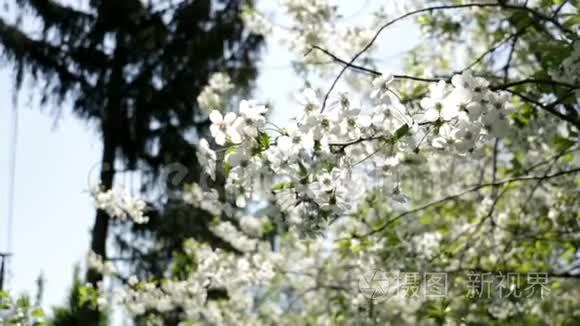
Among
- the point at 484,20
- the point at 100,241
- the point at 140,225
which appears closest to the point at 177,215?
the point at 140,225

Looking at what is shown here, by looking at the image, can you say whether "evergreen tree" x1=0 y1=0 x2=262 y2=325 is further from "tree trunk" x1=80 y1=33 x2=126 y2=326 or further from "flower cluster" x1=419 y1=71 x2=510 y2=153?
"flower cluster" x1=419 y1=71 x2=510 y2=153

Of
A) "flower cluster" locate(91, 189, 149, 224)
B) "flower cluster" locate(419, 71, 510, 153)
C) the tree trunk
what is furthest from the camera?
the tree trunk

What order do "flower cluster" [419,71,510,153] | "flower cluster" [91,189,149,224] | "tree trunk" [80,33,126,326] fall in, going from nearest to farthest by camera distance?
"flower cluster" [419,71,510,153] < "flower cluster" [91,189,149,224] < "tree trunk" [80,33,126,326]

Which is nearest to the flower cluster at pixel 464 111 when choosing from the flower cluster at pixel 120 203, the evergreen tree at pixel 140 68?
the flower cluster at pixel 120 203

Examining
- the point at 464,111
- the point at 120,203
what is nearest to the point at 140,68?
the point at 120,203

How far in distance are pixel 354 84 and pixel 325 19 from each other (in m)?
1.05

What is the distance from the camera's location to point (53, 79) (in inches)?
271

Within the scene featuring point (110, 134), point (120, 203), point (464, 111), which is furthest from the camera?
point (110, 134)

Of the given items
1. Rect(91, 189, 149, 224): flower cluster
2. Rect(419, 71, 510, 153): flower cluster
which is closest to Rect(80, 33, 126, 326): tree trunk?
Rect(91, 189, 149, 224): flower cluster

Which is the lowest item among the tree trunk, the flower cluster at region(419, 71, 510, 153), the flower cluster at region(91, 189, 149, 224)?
the flower cluster at region(419, 71, 510, 153)

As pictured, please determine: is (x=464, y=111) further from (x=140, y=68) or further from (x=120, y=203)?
(x=140, y=68)

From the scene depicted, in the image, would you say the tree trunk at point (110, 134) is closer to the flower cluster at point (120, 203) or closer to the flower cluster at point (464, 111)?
the flower cluster at point (120, 203)

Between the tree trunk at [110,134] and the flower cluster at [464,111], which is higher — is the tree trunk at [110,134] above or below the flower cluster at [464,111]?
above

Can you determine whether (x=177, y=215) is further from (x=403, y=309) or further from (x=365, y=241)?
(x=365, y=241)
